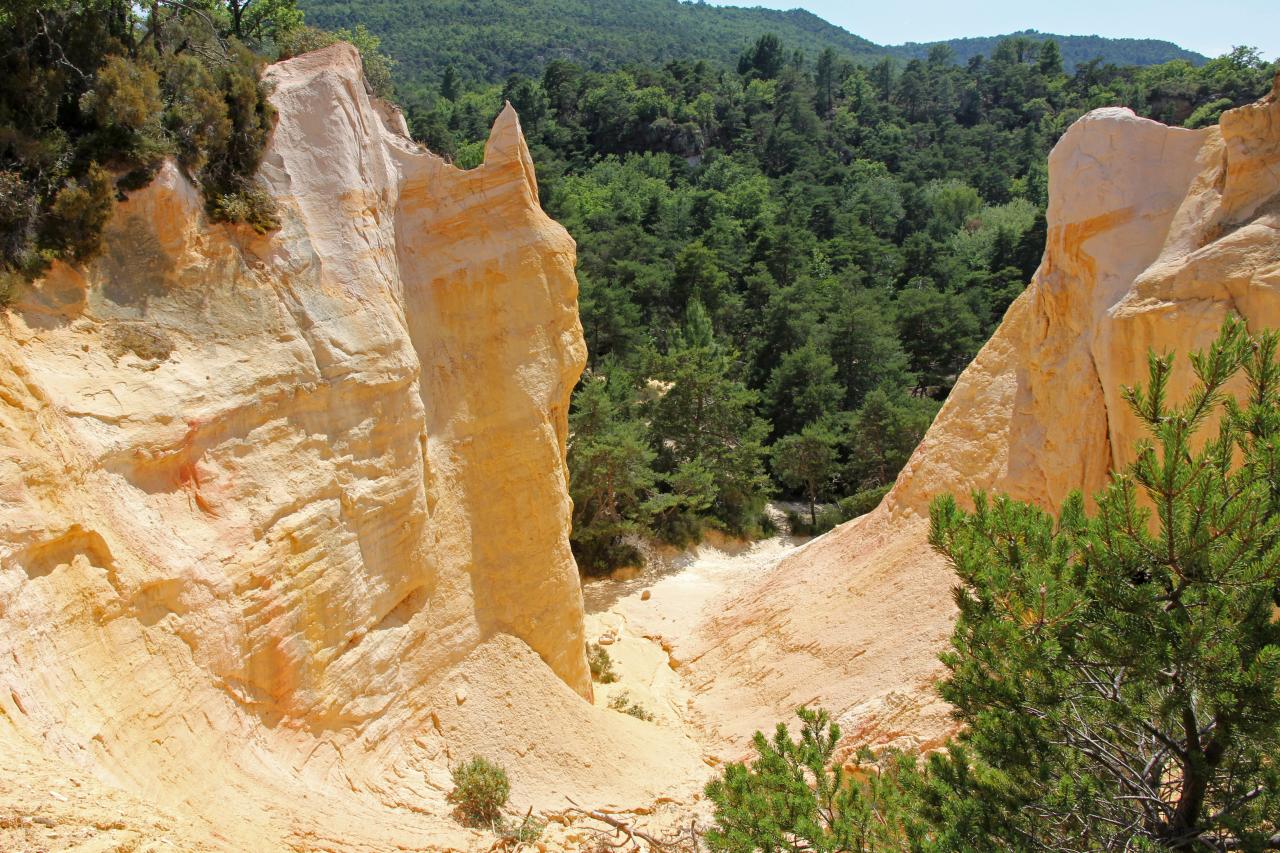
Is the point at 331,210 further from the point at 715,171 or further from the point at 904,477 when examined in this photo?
the point at 715,171

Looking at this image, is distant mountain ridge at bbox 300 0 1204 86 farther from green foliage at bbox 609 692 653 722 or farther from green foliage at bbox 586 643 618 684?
green foliage at bbox 609 692 653 722

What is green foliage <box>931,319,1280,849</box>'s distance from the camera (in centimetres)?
487

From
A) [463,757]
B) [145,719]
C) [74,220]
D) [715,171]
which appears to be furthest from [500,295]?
[715,171]

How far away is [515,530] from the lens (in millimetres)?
12453

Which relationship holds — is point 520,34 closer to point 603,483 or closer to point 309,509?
point 603,483

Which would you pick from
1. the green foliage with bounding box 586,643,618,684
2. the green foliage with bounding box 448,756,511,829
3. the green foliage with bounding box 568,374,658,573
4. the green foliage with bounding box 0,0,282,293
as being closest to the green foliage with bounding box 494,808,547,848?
the green foliage with bounding box 448,756,511,829

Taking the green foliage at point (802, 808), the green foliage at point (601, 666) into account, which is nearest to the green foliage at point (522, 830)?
the green foliage at point (802, 808)

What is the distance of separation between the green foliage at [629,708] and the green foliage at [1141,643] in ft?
27.3

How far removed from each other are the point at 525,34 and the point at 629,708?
394ft

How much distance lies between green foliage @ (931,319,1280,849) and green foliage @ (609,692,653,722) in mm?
8317

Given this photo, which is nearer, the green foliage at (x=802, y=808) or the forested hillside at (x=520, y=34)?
the green foliage at (x=802, y=808)

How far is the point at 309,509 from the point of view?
30.5ft

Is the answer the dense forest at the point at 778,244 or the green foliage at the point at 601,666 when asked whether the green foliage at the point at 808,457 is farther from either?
the green foliage at the point at 601,666

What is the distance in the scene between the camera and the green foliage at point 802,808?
590 cm
